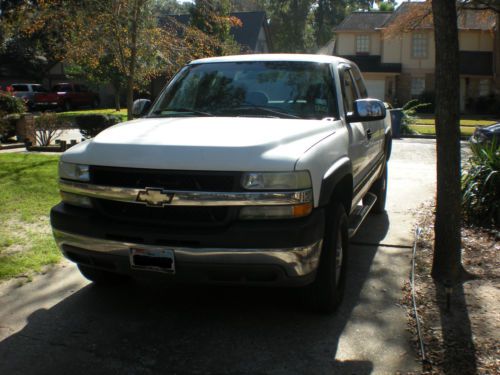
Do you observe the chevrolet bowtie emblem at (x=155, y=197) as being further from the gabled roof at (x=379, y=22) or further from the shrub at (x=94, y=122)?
the gabled roof at (x=379, y=22)

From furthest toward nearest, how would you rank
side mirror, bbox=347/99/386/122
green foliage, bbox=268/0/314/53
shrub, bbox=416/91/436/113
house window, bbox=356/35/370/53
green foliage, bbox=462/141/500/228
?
green foliage, bbox=268/0/314/53, house window, bbox=356/35/370/53, shrub, bbox=416/91/436/113, green foliage, bbox=462/141/500/228, side mirror, bbox=347/99/386/122

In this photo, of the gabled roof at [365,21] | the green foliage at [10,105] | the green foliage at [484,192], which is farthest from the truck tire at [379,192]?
the gabled roof at [365,21]

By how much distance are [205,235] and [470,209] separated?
4.64 meters

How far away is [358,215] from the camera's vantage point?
567cm

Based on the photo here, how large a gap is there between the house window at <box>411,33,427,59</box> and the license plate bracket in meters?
36.8

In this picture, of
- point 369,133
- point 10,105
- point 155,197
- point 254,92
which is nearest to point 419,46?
point 10,105

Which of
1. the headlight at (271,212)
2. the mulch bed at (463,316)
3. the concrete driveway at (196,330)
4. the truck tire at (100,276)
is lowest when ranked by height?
the mulch bed at (463,316)

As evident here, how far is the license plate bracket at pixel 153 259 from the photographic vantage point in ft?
12.0

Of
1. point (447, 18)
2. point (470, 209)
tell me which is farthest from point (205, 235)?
point (470, 209)

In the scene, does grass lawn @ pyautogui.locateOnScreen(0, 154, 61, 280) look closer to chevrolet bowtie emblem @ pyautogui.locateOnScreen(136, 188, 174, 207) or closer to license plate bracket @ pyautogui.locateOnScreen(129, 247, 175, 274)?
license plate bracket @ pyautogui.locateOnScreen(129, 247, 175, 274)

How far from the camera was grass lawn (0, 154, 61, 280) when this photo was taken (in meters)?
5.52

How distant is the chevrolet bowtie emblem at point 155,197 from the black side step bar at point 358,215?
1778mm

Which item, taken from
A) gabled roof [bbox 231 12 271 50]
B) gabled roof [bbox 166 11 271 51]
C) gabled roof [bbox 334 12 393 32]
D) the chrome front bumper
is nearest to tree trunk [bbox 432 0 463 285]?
the chrome front bumper

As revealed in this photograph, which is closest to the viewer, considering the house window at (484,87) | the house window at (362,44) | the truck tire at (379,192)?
the truck tire at (379,192)
